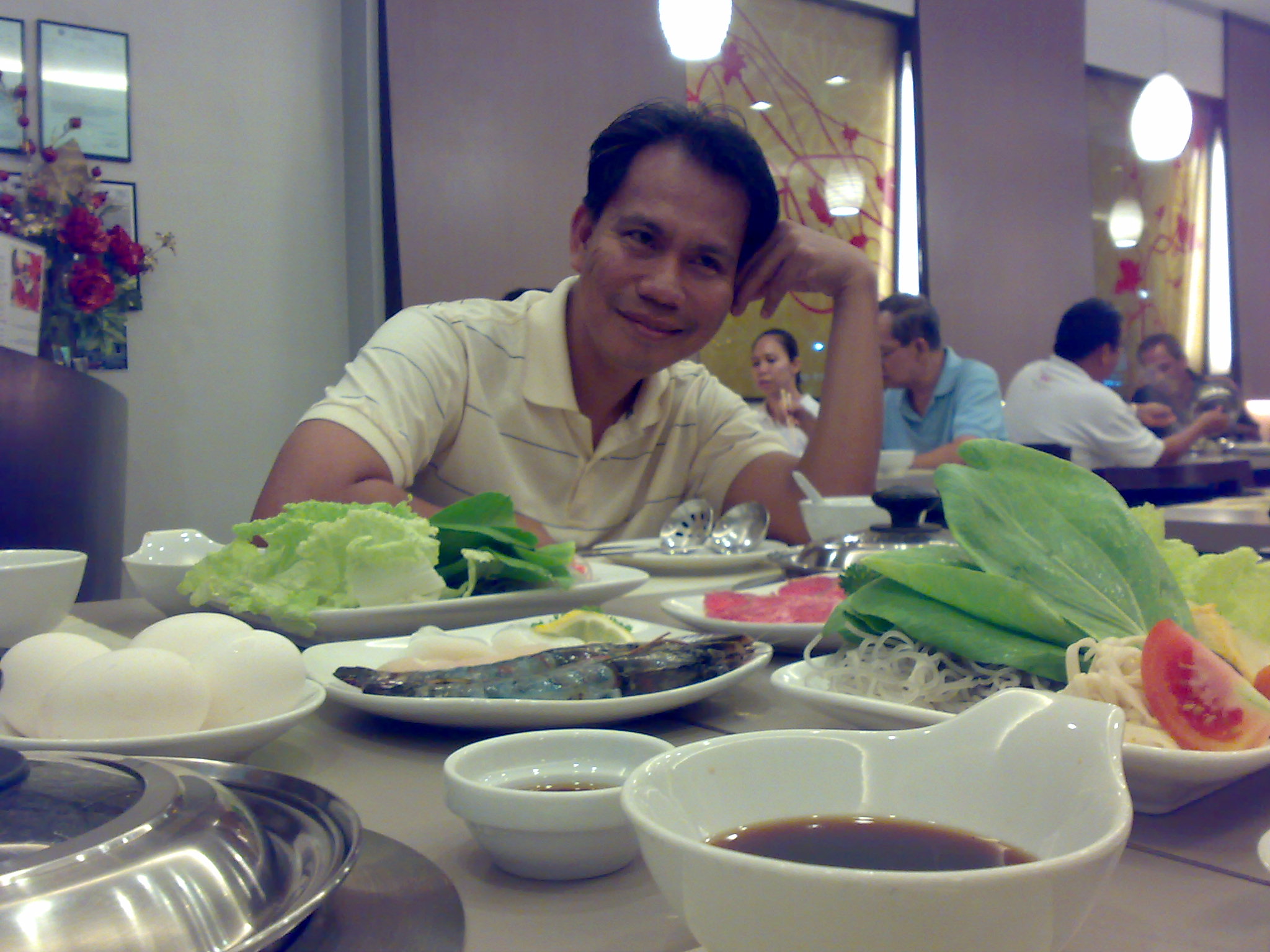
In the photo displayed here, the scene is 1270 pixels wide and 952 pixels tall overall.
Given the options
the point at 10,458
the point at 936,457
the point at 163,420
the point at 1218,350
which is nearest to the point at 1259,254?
the point at 1218,350

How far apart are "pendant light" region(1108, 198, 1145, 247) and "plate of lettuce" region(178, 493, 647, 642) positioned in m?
7.72

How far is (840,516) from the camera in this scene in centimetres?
179

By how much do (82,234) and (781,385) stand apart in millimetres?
3548

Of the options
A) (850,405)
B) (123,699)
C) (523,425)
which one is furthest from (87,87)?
(123,699)

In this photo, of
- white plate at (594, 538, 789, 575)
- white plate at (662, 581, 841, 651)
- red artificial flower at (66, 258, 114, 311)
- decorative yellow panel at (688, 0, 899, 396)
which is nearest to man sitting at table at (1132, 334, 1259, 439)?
decorative yellow panel at (688, 0, 899, 396)

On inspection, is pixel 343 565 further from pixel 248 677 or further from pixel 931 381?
pixel 931 381

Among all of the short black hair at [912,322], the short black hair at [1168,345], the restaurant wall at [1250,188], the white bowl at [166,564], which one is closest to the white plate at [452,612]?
the white bowl at [166,564]

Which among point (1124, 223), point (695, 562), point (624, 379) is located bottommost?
point (695, 562)

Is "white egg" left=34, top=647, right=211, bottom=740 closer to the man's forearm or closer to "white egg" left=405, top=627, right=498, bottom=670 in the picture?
"white egg" left=405, top=627, right=498, bottom=670

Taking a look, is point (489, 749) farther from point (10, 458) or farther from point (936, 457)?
point (936, 457)

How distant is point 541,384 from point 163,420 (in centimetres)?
254

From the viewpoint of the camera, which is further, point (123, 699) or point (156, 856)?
point (123, 699)

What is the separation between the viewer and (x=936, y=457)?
4.35 metres

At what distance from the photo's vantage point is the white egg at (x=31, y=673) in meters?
0.69
